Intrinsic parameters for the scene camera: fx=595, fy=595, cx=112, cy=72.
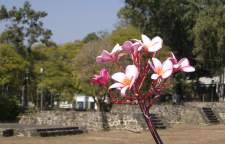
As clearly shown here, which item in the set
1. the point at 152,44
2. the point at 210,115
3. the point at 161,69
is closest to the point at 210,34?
the point at 210,115

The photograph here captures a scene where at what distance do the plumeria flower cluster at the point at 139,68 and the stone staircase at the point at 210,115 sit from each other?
32.7 meters

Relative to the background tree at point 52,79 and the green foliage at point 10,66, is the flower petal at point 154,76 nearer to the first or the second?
the green foliage at point 10,66

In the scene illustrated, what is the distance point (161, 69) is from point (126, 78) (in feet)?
0.63

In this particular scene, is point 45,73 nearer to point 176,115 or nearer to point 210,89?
point 176,115

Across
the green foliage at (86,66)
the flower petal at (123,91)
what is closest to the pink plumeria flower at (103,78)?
the flower petal at (123,91)

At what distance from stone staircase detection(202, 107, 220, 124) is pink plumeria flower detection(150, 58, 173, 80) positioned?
107 ft

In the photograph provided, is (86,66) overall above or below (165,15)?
below

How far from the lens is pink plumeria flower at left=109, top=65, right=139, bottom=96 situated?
303 cm

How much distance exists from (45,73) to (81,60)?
287 inches

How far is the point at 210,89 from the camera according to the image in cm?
5638

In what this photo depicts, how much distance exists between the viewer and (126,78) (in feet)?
10.1

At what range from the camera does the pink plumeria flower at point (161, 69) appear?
10.1 feet

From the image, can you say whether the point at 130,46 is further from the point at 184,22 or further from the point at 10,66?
the point at 184,22

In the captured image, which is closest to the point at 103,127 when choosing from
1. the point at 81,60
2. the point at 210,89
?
the point at 81,60
